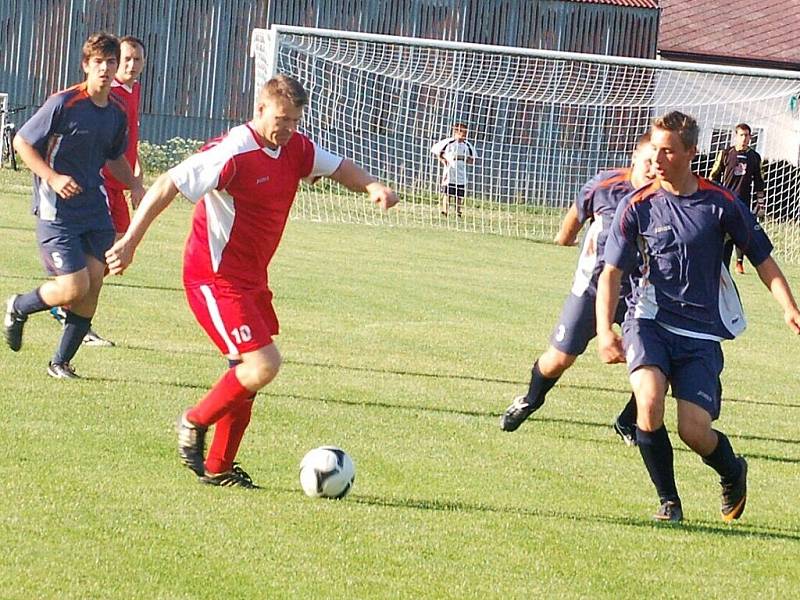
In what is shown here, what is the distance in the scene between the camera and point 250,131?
6.57 meters

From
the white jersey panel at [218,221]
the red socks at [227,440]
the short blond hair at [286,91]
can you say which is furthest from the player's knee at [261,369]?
the short blond hair at [286,91]


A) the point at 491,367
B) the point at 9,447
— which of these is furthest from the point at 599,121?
the point at 9,447

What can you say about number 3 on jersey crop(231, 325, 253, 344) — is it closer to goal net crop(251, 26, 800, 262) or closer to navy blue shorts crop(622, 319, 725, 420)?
navy blue shorts crop(622, 319, 725, 420)

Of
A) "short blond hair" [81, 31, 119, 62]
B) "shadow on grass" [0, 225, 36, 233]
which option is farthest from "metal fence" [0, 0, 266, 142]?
"short blond hair" [81, 31, 119, 62]

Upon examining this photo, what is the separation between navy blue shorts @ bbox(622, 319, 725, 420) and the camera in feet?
21.0

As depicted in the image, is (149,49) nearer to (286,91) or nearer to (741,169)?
(741,169)

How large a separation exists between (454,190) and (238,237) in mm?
17665

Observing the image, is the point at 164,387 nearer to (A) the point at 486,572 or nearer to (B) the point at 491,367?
(B) the point at 491,367

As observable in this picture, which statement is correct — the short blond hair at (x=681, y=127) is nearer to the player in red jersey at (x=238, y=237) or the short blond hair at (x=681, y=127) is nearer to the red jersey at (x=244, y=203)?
the player in red jersey at (x=238, y=237)

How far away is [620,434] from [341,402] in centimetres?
168

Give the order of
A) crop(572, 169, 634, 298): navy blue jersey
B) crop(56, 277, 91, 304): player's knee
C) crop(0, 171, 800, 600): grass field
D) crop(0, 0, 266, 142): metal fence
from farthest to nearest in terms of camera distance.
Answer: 1. crop(0, 0, 266, 142): metal fence
2. crop(56, 277, 91, 304): player's knee
3. crop(572, 169, 634, 298): navy blue jersey
4. crop(0, 171, 800, 600): grass field

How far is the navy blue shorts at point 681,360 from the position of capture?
639 centimetres

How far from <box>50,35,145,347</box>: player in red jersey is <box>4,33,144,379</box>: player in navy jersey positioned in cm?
37

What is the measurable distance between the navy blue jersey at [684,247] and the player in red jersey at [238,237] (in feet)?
3.51
